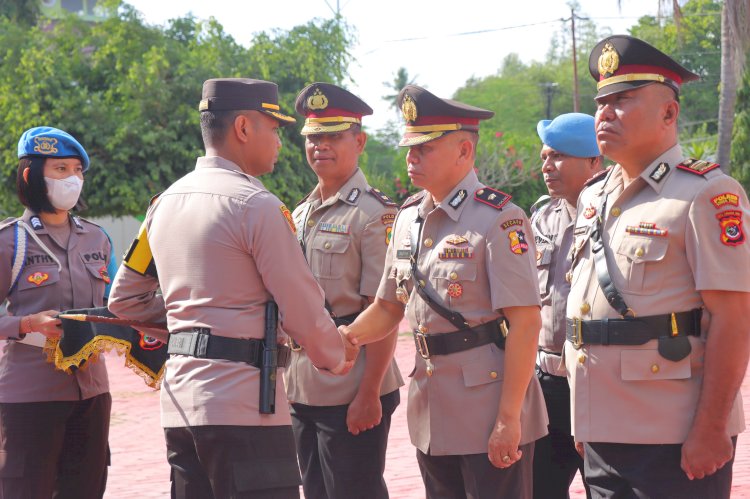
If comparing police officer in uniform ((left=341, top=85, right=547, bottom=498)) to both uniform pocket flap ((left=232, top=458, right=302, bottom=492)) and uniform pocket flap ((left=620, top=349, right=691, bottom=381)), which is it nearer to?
uniform pocket flap ((left=620, top=349, right=691, bottom=381))

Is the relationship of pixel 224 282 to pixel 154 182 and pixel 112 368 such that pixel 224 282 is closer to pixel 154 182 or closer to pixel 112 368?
pixel 112 368

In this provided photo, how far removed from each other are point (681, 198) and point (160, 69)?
748 inches

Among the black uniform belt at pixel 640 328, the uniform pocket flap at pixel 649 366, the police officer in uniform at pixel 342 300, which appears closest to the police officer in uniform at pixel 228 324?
the black uniform belt at pixel 640 328

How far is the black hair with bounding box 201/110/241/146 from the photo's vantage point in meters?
3.71

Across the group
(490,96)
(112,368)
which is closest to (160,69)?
(112,368)

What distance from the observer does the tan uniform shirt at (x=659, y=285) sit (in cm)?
334

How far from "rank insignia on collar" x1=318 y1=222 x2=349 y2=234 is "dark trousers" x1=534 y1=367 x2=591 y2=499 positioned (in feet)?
4.14

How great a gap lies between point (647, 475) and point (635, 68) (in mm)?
1464

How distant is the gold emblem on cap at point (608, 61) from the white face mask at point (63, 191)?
9.06ft

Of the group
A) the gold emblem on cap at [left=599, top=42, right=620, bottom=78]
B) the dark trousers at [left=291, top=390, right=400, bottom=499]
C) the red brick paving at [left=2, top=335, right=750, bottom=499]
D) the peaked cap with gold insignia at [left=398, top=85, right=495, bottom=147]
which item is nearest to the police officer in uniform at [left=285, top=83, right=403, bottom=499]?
the dark trousers at [left=291, top=390, right=400, bottom=499]

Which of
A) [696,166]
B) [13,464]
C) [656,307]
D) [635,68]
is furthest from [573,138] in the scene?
[13,464]

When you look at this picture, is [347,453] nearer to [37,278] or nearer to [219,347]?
[219,347]

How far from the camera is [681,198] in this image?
344 centimetres

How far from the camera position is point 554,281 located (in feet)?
16.0
